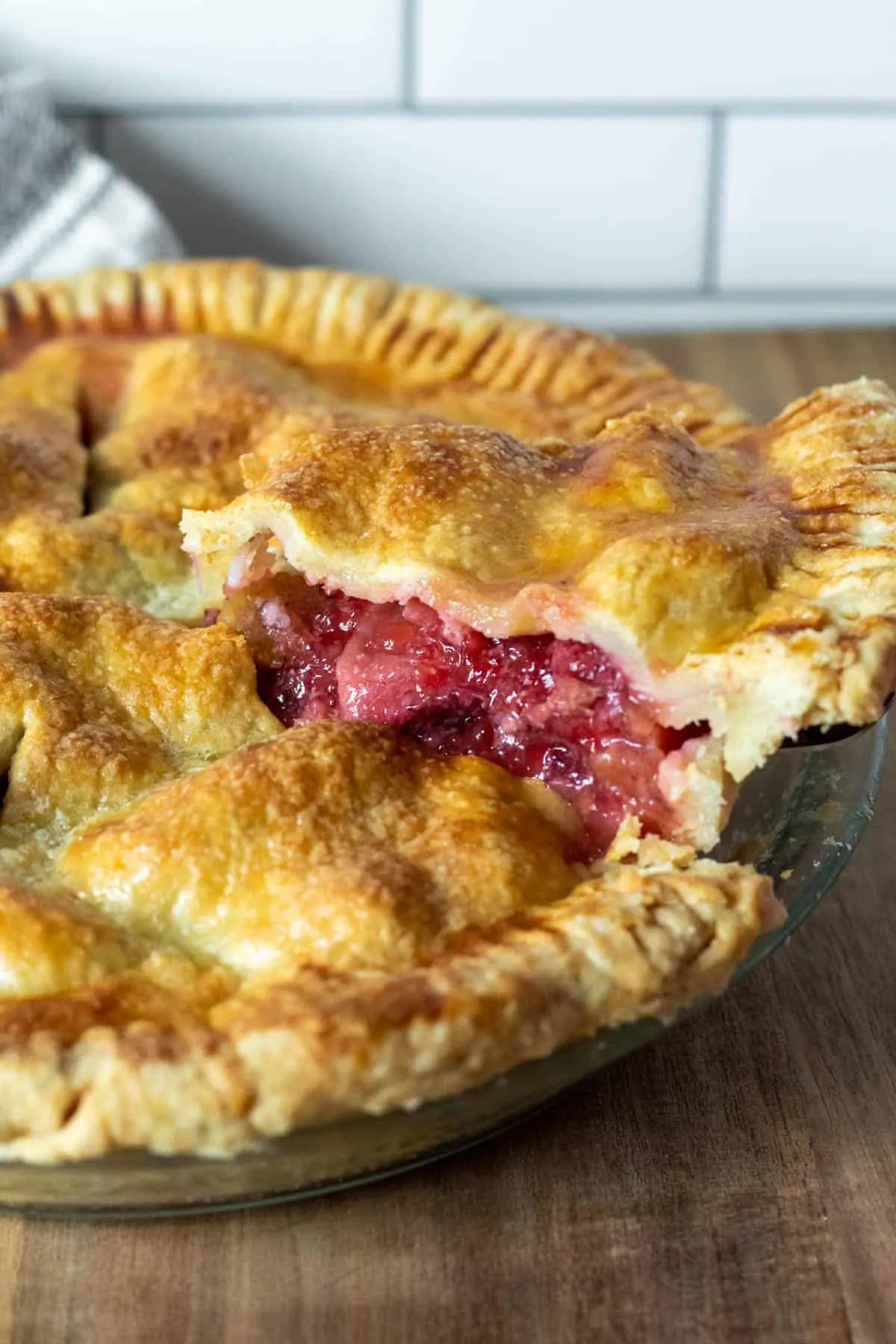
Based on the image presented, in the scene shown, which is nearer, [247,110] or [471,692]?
[471,692]

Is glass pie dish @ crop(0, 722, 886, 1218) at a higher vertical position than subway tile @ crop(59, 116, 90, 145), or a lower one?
lower

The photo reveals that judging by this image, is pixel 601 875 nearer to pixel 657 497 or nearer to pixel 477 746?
pixel 477 746

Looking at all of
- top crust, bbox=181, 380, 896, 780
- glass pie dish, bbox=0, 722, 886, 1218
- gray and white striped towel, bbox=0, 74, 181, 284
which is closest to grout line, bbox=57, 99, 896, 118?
gray and white striped towel, bbox=0, 74, 181, 284

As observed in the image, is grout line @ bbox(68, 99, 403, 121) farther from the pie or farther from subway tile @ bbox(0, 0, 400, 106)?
the pie

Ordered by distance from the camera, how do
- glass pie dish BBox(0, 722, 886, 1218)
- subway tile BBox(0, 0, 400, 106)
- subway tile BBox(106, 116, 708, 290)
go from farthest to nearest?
subway tile BBox(106, 116, 708, 290) → subway tile BBox(0, 0, 400, 106) → glass pie dish BBox(0, 722, 886, 1218)

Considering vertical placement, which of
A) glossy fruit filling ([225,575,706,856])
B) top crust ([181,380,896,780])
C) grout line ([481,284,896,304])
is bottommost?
grout line ([481,284,896,304])

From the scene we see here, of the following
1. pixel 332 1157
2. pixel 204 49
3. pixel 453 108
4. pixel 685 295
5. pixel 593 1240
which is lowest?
pixel 685 295

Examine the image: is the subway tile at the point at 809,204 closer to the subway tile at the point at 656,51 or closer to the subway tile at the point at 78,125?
the subway tile at the point at 656,51

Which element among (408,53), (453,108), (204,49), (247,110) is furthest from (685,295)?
(204,49)

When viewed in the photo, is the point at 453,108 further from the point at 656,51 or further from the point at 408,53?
the point at 656,51
